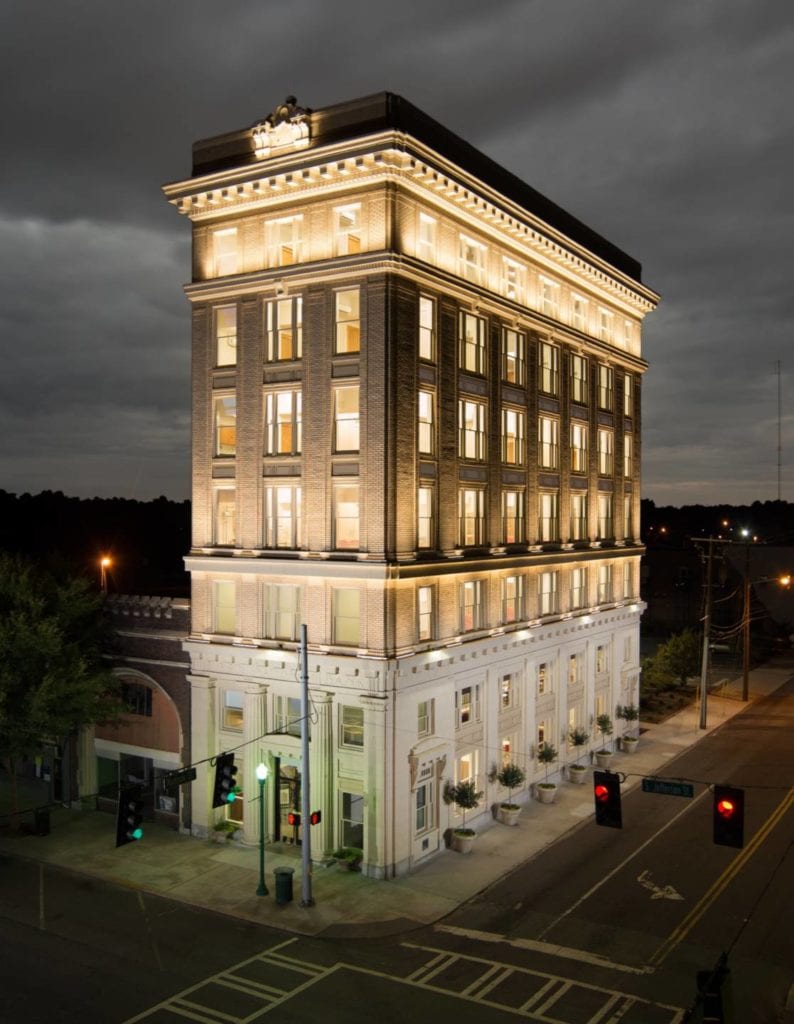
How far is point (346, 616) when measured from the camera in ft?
106

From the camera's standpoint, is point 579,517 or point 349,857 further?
point 579,517

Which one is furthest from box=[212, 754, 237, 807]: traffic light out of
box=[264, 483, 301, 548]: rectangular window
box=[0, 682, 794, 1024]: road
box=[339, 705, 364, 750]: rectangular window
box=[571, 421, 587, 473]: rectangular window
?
box=[571, 421, 587, 473]: rectangular window

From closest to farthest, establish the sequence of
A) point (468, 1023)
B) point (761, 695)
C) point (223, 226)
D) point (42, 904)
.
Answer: point (468, 1023) < point (42, 904) < point (223, 226) < point (761, 695)

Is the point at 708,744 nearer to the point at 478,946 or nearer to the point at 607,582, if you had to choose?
the point at 607,582

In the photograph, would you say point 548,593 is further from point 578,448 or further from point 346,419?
point 346,419

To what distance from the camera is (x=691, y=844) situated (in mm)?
33031

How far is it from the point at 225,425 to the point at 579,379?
18.9 meters

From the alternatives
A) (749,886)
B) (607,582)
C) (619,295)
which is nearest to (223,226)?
(619,295)

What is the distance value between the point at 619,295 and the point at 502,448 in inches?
604

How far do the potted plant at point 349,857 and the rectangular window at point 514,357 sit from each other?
773 inches

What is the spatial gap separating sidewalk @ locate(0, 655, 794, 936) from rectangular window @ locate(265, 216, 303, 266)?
69.9ft

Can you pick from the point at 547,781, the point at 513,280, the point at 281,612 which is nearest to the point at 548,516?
the point at 513,280

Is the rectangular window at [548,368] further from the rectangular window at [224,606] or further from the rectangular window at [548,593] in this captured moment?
the rectangular window at [224,606]

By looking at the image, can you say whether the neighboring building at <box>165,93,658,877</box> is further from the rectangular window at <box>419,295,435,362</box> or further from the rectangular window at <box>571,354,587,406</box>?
the rectangular window at <box>571,354,587,406</box>
